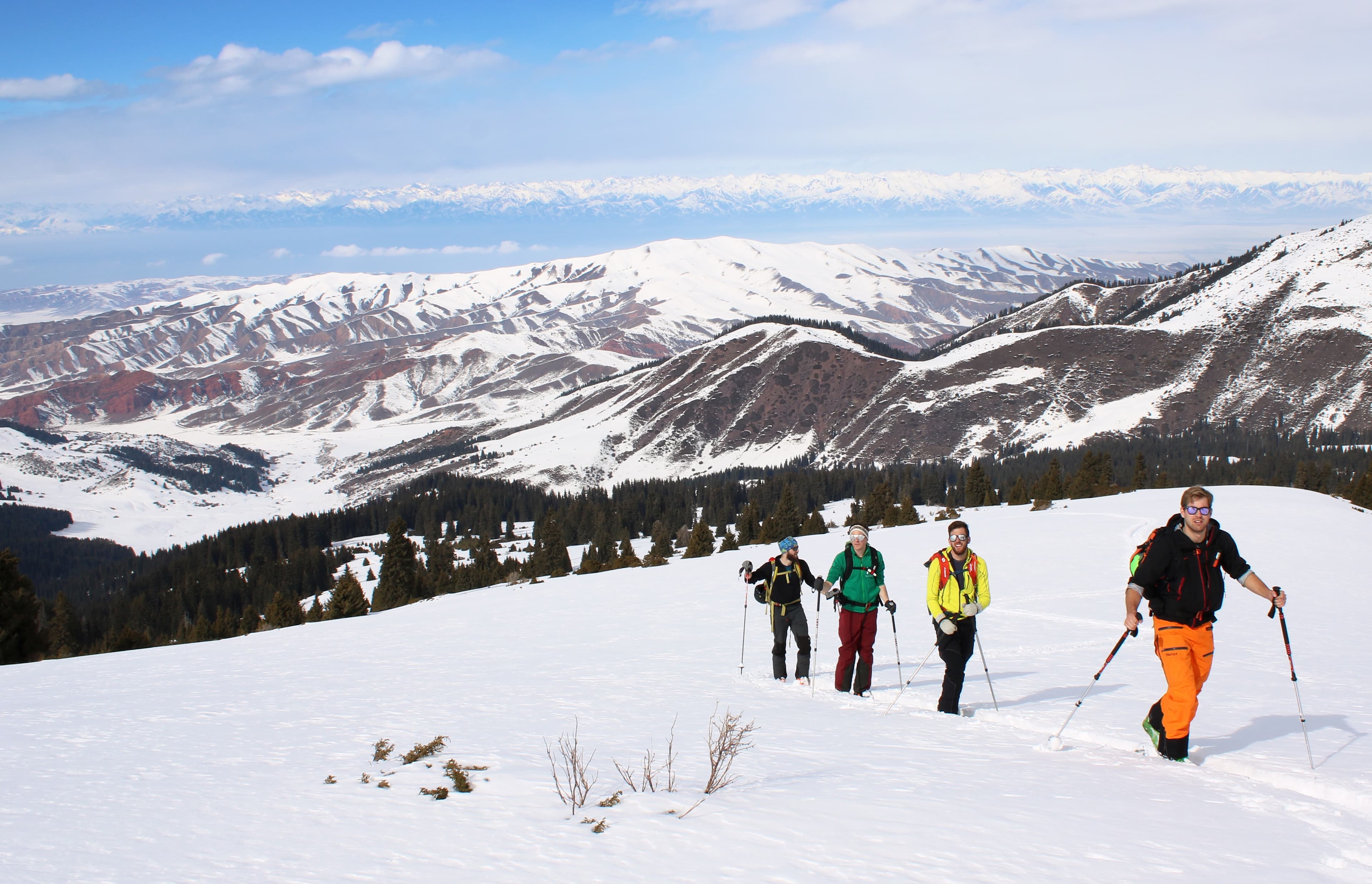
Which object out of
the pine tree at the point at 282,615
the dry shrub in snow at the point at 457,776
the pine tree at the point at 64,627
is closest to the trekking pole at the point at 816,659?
the dry shrub in snow at the point at 457,776

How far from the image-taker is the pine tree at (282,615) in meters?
51.6

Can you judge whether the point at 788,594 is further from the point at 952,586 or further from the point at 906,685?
the point at 952,586

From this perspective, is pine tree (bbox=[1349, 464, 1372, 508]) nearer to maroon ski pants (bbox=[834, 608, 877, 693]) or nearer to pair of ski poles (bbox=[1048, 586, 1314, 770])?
pair of ski poles (bbox=[1048, 586, 1314, 770])

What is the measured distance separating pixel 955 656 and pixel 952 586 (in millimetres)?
1041

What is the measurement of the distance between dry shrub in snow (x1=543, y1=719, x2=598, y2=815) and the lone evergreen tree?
4913 cm

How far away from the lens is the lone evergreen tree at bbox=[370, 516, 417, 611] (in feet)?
187

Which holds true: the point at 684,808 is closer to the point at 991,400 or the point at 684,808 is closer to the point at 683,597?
the point at 683,597

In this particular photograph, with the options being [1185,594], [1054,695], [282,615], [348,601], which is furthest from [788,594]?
[282,615]

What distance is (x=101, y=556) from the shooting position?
6732 inches


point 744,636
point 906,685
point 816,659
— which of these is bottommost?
point 906,685

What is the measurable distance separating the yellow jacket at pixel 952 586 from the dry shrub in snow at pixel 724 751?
3.41 meters

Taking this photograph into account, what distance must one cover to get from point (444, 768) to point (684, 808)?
3.10 m

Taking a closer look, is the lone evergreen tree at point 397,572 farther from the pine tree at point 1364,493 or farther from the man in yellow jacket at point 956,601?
the pine tree at point 1364,493

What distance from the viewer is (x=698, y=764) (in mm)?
9555
